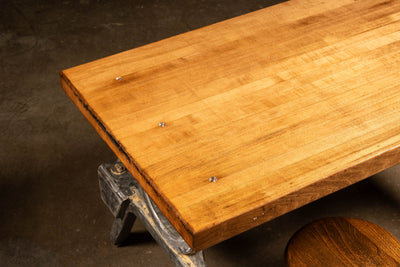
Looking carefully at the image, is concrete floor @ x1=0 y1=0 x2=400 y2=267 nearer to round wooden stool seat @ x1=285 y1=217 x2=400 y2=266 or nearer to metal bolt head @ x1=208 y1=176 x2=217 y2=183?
round wooden stool seat @ x1=285 y1=217 x2=400 y2=266

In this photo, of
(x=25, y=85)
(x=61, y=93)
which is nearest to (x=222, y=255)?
(x=61, y=93)

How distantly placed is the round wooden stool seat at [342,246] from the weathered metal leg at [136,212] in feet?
1.09

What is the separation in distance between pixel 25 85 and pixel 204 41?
5.09 ft

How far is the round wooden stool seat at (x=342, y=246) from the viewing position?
61.4 inches

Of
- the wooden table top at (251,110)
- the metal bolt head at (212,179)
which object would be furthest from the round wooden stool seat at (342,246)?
the metal bolt head at (212,179)

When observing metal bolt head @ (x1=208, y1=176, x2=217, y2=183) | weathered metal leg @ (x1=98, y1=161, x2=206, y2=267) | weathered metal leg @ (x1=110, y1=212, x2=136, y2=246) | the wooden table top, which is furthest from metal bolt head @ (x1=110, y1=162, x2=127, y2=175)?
metal bolt head @ (x1=208, y1=176, x2=217, y2=183)

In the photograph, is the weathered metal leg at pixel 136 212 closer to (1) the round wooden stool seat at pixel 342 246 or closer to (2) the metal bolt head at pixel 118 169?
(2) the metal bolt head at pixel 118 169

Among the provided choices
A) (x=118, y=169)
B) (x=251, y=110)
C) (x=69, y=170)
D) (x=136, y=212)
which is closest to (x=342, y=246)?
(x=251, y=110)

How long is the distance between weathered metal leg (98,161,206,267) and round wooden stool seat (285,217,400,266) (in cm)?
33

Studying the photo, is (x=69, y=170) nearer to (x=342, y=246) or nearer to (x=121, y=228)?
(x=121, y=228)

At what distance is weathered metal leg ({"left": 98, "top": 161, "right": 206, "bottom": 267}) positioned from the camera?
172 cm

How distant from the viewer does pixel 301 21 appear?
1.96 m

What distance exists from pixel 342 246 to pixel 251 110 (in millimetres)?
503

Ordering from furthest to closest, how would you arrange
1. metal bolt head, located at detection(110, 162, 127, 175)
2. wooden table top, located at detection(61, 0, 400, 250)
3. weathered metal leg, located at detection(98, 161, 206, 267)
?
metal bolt head, located at detection(110, 162, 127, 175) → weathered metal leg, located at detection(98, 161, 206, 267) → wooden table top, located at detection(61, 0, 400, 250)
